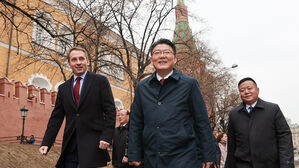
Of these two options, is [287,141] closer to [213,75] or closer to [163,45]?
[163,45]

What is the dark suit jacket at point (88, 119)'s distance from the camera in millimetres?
3650

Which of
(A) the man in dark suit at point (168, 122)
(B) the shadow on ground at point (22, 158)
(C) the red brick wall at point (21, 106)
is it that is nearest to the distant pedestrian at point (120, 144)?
(A) the man in dark suit at point (168, 122)

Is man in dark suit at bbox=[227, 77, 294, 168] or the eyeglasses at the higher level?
the eyeglasses

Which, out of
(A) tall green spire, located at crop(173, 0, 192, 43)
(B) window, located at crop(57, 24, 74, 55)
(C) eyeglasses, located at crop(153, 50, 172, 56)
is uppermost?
(A) tall green spire, located at crop(173, 0, 192, 43)

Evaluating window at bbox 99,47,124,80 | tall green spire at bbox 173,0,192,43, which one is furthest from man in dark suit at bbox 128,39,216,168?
tall green spire at bbox 173,0,192,43

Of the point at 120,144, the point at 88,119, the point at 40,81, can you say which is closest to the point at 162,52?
the point at 88,119

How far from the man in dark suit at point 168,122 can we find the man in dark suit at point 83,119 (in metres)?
0.52

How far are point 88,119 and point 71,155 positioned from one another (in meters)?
0.49

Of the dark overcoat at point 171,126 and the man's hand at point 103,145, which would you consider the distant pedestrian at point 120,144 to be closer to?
the man's hand at point 103,145

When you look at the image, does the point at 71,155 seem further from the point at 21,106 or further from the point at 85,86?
the point at 21,106

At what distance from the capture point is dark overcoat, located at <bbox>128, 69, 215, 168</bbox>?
3016 millimetres

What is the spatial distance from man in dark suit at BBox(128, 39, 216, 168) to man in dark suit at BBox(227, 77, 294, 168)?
1.47m

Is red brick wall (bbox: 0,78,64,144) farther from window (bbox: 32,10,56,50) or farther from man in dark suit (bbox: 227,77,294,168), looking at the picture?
man in dark suit (bbox: 227,77,294,168)

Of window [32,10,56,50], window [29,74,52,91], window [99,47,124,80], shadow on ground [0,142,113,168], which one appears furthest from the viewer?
window [29,74,52,91]
